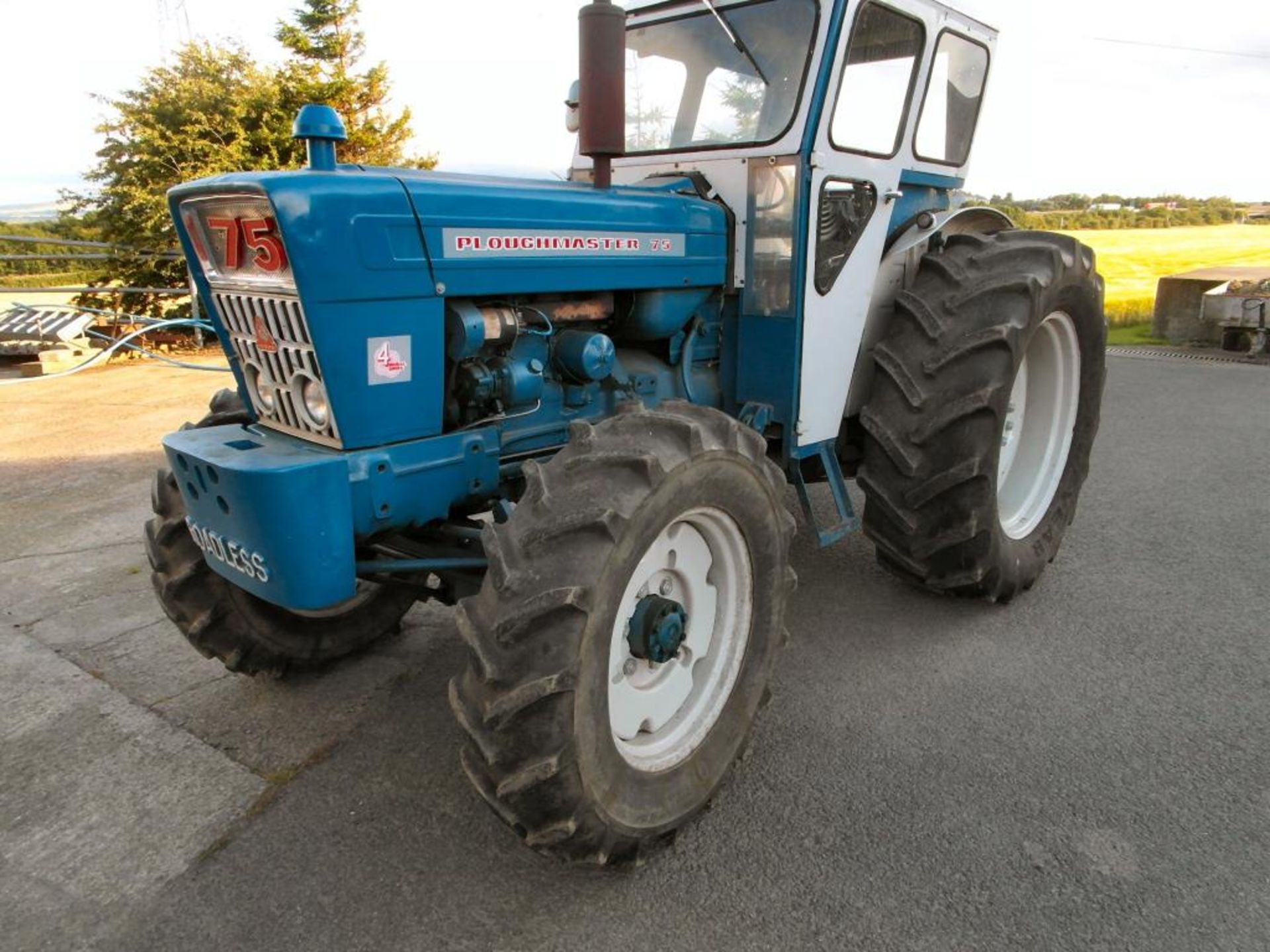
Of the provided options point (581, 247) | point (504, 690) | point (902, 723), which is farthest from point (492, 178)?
point (902, 723)

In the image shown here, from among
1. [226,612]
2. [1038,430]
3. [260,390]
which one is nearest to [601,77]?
[260,390]

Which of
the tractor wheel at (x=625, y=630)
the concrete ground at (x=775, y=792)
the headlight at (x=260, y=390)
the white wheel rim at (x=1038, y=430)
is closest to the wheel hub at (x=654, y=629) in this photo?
the tractor wheel at (x=625, y=630)

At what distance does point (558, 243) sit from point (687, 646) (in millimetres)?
1249

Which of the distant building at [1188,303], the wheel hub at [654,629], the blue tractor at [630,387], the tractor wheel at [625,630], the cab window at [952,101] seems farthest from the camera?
the distant building at [1188,303]

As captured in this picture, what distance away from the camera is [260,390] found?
8.35 ft

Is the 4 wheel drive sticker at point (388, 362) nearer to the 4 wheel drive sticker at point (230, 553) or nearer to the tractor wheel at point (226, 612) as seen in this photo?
the 4 wheel drive sticker at point (230, 553)

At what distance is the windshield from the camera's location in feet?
10.1

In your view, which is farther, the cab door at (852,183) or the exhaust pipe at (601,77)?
the cab door at (852,183)

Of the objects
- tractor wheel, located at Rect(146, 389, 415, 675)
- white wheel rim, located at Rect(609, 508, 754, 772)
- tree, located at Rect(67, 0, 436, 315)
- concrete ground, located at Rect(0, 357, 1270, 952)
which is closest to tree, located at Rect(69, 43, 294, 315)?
tree, located at Rect(67, 0, 436, 315)

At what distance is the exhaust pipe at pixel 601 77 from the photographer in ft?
7.74

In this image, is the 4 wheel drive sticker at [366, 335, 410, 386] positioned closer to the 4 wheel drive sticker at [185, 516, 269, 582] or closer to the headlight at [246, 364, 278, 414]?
the headlight at [246, 364, 278, 414]

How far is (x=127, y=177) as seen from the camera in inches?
449

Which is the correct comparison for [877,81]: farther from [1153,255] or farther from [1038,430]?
[1153,255]

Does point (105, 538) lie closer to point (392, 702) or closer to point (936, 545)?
point (392, 702)
